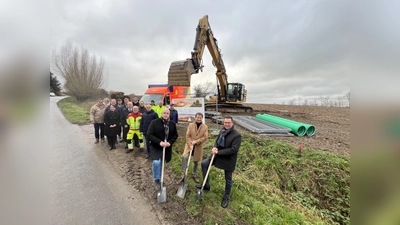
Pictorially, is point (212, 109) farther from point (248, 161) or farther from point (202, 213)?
point (202, 213)

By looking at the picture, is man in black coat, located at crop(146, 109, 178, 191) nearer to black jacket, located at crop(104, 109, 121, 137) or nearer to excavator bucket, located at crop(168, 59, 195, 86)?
black jacket, located at crop(104, 109, 121, 137)

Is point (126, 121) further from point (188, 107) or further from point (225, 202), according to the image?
point (225, 202)

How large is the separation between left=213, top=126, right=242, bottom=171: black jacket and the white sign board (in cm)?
414

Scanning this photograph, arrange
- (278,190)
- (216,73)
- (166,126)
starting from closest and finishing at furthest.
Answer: (166,126) < (278,190) < (216,73)

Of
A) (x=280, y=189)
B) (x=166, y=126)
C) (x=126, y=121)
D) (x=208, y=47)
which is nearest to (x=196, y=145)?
(x=166, y=126)

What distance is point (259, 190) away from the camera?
4.00 meters

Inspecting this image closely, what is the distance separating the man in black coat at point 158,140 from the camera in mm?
3684

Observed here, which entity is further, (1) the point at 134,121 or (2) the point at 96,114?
(2) the point at 96,114

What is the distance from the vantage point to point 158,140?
3.68 m

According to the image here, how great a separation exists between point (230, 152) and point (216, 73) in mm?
11198

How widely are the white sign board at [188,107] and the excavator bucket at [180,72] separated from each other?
2263mm

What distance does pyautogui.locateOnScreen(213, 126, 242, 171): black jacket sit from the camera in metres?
3.31

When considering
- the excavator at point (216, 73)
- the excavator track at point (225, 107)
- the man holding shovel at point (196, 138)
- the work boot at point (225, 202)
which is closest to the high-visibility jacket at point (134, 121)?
the man holding shovel at point (196, 138)
